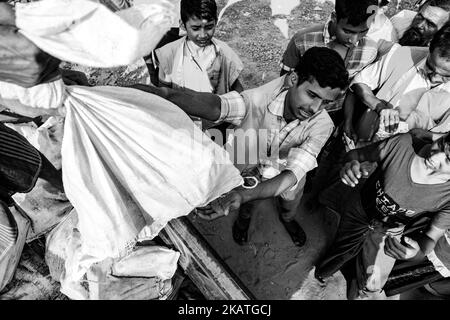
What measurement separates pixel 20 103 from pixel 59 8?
445 millimetres

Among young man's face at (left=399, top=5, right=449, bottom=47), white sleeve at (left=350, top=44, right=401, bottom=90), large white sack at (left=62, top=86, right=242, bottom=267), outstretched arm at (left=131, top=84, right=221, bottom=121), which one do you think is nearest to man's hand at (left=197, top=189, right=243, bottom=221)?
large white sack at (left=62, top=86, right=242, bottom=267)

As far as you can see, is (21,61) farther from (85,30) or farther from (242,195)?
(242,195)

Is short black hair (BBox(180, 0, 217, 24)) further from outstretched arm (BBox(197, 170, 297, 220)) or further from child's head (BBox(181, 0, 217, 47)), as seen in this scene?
outstretched arm (BBox(197, 170, 297, 220))

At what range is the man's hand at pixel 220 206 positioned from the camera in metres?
1.90

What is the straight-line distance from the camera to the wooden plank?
208 cm

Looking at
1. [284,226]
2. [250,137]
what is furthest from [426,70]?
[284,226]

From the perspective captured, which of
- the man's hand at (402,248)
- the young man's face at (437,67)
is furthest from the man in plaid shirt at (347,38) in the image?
the man's hand at (402,248)

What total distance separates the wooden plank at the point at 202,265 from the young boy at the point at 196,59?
0.86 m

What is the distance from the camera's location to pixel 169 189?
1.66m

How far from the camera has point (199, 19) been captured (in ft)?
7.61

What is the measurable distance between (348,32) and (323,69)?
1.93 ft

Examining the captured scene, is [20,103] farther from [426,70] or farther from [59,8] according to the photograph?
[426,70]

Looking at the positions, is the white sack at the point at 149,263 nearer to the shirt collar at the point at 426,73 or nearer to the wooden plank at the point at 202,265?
the wooden plank at the point at 202,265

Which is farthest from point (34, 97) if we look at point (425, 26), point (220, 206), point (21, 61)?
point (425, 26)
